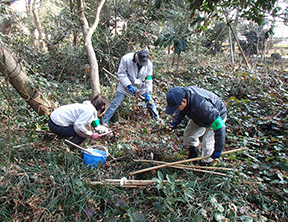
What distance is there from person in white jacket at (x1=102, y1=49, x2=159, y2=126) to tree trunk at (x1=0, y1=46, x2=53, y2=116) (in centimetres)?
119

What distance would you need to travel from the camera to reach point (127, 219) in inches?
82.7

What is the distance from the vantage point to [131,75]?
13.6 feet

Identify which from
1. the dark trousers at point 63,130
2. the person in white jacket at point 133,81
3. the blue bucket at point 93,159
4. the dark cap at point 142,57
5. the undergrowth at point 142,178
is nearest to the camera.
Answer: the undergrowth at point 142,178

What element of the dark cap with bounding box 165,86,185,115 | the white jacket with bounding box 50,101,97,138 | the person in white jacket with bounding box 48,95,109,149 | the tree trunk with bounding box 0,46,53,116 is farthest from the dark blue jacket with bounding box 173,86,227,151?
the tree trunk with bounding box 0,46,53,116

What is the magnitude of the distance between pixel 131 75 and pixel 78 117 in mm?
1700

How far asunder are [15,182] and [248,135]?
353 centimetres

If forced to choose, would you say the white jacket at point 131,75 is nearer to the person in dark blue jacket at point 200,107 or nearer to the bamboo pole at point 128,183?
the person in dark blue jacket at point 200,107

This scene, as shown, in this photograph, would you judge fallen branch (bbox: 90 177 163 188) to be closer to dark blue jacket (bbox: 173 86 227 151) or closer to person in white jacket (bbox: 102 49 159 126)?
dark blue jacket (bbox: 173 86 227 151)

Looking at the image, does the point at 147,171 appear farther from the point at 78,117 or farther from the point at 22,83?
the point at 22,83

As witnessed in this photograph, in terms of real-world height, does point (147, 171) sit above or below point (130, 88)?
below

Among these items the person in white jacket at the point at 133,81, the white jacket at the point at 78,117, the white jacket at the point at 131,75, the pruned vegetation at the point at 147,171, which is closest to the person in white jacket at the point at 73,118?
the white jacket at the point at 78,117

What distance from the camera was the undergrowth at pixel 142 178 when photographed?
6.74ft

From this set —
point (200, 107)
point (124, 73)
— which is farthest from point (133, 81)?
point (200, 107)

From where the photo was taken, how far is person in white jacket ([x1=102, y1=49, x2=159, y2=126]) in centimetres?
403
